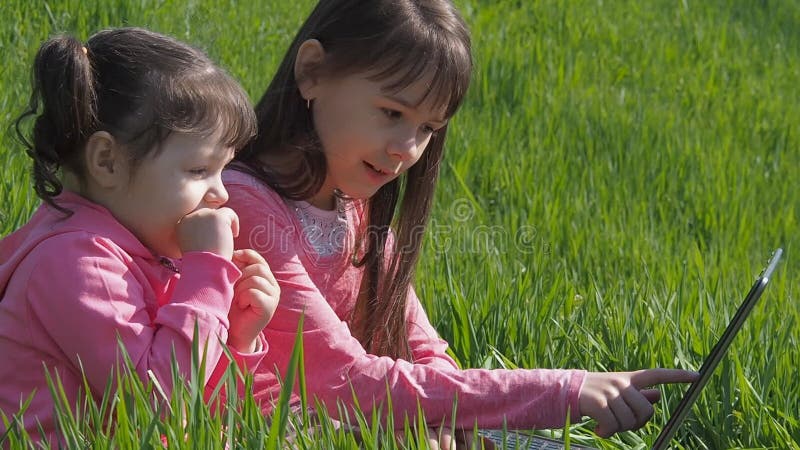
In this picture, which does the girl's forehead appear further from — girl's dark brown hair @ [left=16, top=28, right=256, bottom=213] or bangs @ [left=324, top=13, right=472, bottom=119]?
girl's dark brown hair @ [left=16, top=28, right=256, bottom=213]

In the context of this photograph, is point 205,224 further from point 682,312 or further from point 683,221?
point 683,221

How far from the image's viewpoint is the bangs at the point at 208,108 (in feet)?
6.89

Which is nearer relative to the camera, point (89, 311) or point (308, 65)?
point (89, 311)

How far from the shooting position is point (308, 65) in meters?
2.56

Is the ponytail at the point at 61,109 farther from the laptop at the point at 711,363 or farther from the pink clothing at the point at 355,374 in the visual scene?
the laptop at the point at 711,363

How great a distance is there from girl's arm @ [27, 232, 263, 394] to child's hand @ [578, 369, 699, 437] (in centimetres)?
68

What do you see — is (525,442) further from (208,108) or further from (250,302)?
(208,108)

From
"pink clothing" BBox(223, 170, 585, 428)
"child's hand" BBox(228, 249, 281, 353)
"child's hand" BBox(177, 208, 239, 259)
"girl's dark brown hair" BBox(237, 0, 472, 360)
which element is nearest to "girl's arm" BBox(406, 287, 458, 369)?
"girl's dark brown hair" BBox(237, 0, 472, 360)

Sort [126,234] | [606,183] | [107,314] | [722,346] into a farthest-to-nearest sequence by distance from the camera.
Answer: [606,183]
[126,234]
[107,314]
[722,346]

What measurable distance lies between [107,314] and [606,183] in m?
2.85

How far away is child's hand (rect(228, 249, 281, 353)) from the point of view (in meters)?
2.15

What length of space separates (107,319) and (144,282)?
147 millimetres

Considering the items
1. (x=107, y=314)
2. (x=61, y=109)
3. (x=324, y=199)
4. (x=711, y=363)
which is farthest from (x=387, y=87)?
(x=711, y=363)

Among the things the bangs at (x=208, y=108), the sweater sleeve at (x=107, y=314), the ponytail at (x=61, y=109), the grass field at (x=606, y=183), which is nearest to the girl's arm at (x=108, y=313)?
the sweater sleeve at (x=107, y=314)
